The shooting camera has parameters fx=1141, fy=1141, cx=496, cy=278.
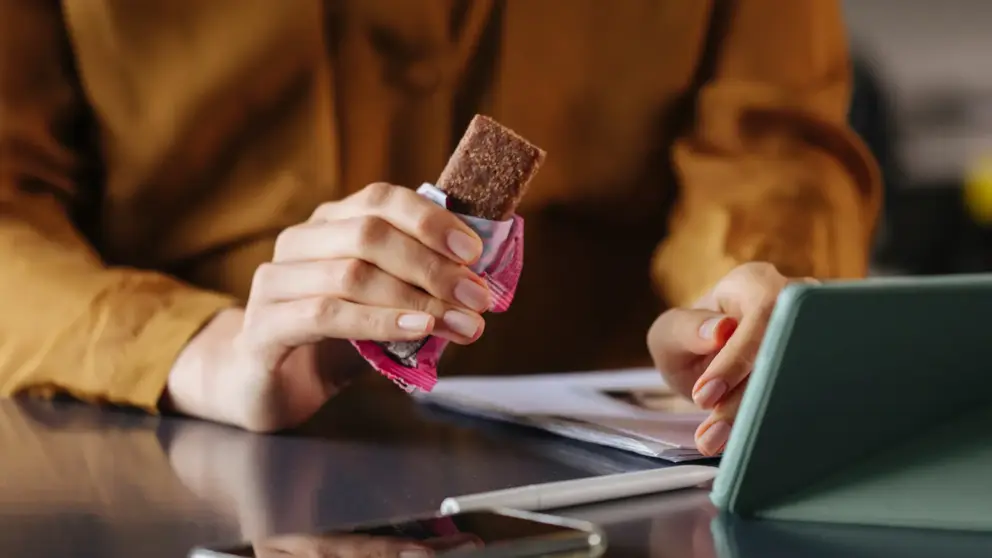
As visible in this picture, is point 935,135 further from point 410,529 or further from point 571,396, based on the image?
point 410,529

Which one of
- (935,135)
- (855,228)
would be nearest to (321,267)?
(855,228)

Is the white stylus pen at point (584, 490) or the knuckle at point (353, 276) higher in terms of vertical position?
the knuckle at point (353, 276)

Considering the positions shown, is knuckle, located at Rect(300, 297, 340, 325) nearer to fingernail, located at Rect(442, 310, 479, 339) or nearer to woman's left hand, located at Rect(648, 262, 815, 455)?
fingernail, located at Rect(442, 310, 479, 339)

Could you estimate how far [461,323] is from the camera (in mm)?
584

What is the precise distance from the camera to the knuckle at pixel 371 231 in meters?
0.60

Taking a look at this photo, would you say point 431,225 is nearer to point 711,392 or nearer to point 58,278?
point 711,392

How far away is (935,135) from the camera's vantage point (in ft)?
8.41

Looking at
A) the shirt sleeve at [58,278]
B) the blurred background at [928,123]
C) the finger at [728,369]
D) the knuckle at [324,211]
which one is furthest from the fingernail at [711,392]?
the blurred background at [928,123]

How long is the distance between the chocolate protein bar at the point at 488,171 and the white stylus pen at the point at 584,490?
15cm

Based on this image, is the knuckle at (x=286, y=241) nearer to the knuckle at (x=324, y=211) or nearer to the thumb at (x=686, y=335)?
the knuckle at (x=324, y=211)

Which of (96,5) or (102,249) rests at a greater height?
(96,5)

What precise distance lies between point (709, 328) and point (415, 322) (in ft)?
0.59

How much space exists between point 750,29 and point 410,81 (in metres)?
0.33

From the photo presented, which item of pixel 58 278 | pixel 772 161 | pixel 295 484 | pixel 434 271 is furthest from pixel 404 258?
pixel 772 161
